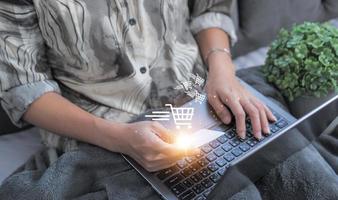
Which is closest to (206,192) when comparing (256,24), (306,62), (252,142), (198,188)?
(198,188)

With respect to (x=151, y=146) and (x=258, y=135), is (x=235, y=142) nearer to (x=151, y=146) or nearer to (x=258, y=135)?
(x=258, y=135)

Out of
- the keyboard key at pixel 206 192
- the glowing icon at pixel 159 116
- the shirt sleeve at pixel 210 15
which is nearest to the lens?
the keyboard key at pixel 206 192

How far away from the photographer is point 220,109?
832 mm

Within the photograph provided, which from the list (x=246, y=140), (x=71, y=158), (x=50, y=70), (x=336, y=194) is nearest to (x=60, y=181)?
(x=71, y=158)

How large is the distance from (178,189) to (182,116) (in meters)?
0.14

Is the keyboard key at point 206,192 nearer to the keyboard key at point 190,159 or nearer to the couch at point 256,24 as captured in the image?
the keyboard key at point 190,159

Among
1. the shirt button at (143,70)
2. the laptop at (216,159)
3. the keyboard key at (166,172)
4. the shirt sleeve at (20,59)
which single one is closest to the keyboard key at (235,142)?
the laptop at (216,159)

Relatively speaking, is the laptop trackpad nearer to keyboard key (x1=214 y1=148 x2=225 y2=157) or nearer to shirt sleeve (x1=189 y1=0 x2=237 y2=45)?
keyboard key (x1=214 y1=148 x2=225 y2=157)

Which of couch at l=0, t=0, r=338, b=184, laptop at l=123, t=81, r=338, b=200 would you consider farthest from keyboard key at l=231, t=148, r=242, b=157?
couch at l=0, t=0, r=338, b=184

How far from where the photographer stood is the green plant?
92cm

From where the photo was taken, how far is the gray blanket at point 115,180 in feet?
2.46

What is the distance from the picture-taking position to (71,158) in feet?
2.58

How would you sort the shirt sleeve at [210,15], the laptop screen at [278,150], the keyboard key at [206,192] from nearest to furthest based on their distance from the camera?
1. the laptop screen at [278,150]
2. the keyboard key at [206,192]
3. the shirt sleeve at [210,15]

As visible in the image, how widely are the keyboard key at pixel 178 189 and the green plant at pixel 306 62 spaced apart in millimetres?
348
